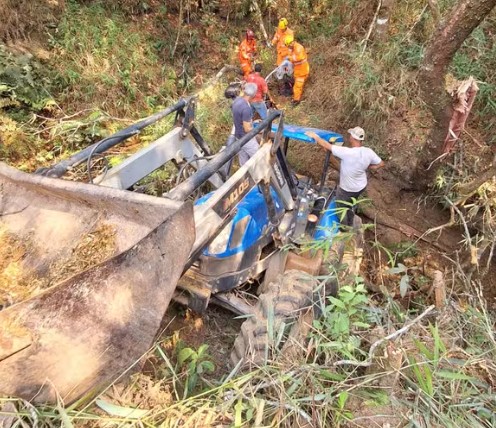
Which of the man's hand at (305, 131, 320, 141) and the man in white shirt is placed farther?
the man in white shirt

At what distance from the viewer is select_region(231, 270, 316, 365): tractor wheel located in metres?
2.50

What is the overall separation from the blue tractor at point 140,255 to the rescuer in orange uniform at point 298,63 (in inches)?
158

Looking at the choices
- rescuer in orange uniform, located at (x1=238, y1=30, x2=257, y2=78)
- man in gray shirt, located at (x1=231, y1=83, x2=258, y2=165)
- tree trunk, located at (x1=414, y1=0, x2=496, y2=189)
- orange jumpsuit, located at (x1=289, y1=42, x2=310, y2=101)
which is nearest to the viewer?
tree trunk, located at (x1=414, y1=0, x2=496, y2=189)

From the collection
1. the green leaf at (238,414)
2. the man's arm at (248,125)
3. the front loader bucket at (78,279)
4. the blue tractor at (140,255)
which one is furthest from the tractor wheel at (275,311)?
the man's arm at (248,125)

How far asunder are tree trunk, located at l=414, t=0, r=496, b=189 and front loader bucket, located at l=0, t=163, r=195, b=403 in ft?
13.3

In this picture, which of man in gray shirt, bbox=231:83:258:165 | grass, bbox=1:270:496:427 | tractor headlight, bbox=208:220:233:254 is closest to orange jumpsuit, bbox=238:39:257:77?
man in gray shirt, bbox=231:83:258:165

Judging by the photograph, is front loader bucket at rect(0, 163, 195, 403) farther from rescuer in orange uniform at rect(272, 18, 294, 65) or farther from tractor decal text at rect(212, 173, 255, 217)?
rescuer in orange uniform at rect(272, 18, 294, 65)

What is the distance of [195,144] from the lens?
158 inches

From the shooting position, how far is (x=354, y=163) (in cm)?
451

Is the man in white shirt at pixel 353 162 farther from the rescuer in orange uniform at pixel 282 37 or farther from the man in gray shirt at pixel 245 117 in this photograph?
the rescuer in orange uniform at pixel 282 37

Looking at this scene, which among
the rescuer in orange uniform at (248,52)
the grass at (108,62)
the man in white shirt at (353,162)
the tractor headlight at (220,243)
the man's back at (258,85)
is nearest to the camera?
the tractor headlight at (220,243)

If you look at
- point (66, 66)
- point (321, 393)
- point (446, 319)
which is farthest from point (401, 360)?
point (66, 66)

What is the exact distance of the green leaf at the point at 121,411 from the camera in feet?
5.81

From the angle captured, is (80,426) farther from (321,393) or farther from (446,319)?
(446,319)
